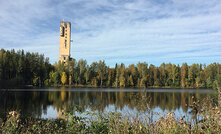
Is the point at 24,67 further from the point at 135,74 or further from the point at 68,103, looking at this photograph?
the point at 68,103

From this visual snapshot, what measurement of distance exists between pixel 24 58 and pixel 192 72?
2772 inches

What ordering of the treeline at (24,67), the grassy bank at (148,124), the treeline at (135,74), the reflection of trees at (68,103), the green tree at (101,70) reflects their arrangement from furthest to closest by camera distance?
the green tree at (101,70) < the treeline at (135,74) < the treeline at (24,67) < the reflection of trees at (68,103) < the grassy bank at (148,124)

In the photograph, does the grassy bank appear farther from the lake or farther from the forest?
the forest

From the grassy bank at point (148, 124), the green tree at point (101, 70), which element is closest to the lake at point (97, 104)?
the grassy bank at point (148, 124)

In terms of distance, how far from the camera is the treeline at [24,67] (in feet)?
Answer: 219

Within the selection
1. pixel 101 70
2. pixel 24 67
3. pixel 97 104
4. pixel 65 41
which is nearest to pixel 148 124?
pixel 97 104

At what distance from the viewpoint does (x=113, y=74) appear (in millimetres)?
94750

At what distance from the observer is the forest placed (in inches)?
3240

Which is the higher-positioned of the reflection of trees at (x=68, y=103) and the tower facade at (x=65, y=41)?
the tower facade at (x=65, y=41)

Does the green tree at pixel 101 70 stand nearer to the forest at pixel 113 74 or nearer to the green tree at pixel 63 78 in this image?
the forest at pixel 113 74

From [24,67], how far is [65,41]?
1764 inches

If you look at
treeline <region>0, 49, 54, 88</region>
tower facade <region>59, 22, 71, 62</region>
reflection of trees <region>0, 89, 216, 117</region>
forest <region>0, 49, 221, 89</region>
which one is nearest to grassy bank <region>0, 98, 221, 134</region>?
reflection of trees <region>0, 89, 216, 117</region>

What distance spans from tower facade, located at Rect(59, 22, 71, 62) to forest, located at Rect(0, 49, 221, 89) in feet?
61.6

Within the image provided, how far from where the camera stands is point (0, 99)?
59.8 ft
